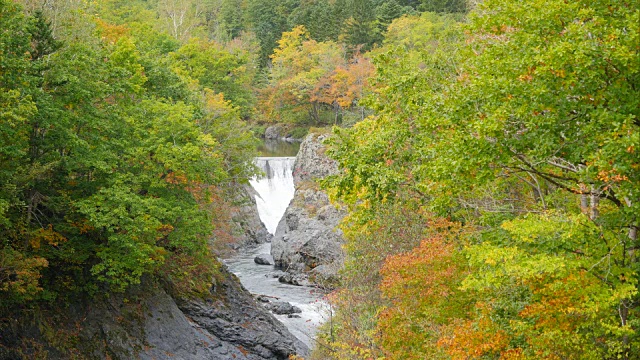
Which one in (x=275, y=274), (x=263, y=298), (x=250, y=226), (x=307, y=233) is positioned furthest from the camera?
(x=250, y=226)

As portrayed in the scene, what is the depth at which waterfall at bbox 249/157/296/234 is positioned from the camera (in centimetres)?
4919

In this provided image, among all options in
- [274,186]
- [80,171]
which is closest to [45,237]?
[80,171]

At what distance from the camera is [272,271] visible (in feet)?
123

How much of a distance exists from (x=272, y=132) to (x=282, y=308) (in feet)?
148

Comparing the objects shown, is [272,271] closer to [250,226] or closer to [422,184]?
[250,226]

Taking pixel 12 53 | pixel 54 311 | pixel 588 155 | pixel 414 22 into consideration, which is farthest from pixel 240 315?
pixel 414 22

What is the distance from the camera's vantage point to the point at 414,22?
205 ft

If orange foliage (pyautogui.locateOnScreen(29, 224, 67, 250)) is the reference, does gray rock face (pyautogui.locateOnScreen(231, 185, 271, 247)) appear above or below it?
below

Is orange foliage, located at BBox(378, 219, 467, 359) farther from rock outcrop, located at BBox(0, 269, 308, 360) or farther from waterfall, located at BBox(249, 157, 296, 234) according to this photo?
waterfall, located at BBox(249, 157, 296, 234)

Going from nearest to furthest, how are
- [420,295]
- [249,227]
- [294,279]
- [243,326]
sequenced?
[420,295] → [243,326] → [294,279] → [249,227]

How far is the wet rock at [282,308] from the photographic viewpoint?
29.3 metres

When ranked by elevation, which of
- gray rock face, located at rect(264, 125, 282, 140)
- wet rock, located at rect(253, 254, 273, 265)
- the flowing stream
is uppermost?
gray rock face, located at rect(264, 125, 282, 140)

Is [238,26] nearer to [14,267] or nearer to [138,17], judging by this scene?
[138,17]

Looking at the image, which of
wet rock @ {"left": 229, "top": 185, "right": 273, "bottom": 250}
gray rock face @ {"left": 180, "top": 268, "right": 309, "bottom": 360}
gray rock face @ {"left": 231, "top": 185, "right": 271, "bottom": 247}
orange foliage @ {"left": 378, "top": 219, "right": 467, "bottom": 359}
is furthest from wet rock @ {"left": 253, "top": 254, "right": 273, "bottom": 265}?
orange foliage @ {"left": 378, "top": 219, "right": 467, "bottom": 359}
